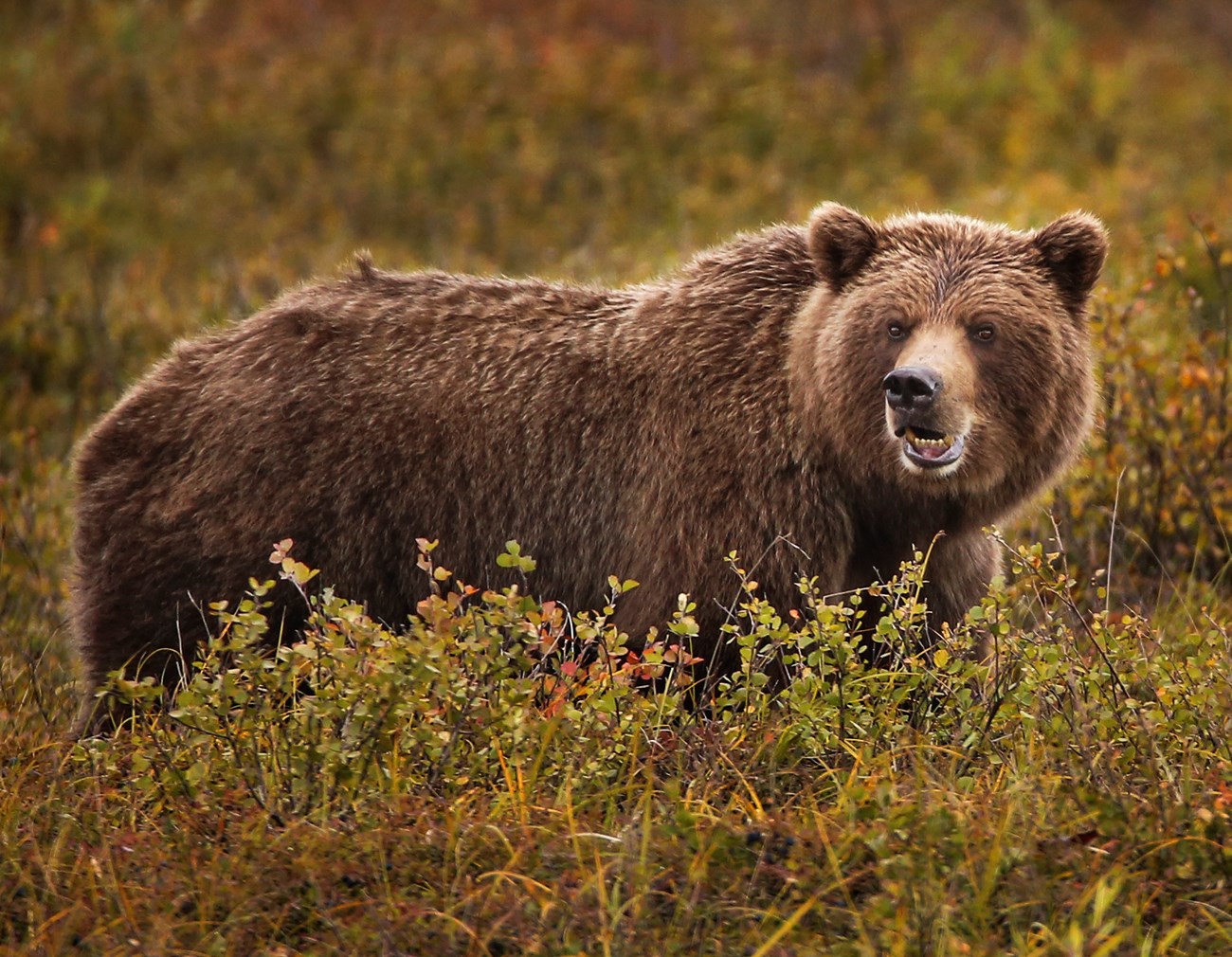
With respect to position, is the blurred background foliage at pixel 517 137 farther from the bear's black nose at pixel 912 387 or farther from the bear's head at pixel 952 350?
the bear's black nose at pixel 912 387

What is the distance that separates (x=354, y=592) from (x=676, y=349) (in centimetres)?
130

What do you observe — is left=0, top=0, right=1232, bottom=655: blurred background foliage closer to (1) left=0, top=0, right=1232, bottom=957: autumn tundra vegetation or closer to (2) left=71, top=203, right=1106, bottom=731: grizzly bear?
(1) left=0, top=0, right=1232, bottom=957: autumn tundra vegetation

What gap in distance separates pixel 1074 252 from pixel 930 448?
2.94 feet

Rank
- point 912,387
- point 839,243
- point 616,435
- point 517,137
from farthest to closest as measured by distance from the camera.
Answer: point 517,137, point 616,435, point 839,243, point 912,387

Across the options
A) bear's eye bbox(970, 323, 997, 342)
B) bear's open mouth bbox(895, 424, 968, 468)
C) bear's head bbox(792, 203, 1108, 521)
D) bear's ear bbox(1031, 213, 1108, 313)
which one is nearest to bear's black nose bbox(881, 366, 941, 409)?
bear's head bbox(792, 203, 1108, 521)

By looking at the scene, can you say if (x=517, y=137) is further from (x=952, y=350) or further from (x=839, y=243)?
(x=952, y=350)

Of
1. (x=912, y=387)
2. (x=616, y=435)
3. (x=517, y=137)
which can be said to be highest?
(x=517, y=137)

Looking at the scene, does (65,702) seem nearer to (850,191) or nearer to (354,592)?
(354,592)

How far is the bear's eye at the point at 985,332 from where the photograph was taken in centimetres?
503

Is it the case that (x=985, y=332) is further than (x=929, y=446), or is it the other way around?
(x=985, y=332)

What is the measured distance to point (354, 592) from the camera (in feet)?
17.7

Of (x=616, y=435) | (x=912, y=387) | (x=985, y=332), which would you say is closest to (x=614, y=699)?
(x=912, y=387)

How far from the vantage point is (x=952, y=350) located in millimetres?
4910

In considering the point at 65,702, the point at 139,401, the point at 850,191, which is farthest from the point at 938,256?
the point at 850,191
